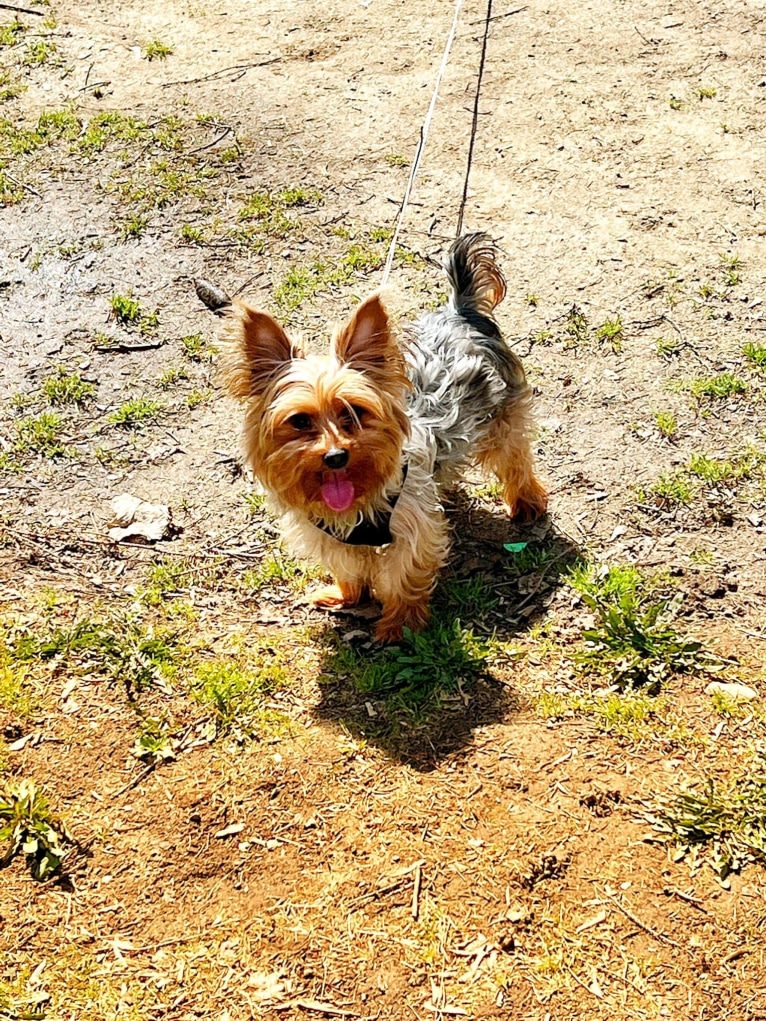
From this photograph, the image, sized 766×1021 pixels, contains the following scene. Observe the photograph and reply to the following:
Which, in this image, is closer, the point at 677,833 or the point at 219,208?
the point at 677,833

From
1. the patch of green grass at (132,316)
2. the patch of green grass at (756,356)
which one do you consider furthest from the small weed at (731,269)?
the patch of green grass at (132,316)

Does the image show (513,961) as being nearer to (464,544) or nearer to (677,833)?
(677,833)

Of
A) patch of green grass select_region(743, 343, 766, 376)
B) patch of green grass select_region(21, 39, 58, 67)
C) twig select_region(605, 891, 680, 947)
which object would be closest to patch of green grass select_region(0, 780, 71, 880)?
twig select_region(605, 891, 680, 947)

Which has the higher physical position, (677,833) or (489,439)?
(489,439)

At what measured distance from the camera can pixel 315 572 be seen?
18.8 ft

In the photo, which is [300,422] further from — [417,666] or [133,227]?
[133,227]

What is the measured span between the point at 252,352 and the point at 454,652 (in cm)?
177

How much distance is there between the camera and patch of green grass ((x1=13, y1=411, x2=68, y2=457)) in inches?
256

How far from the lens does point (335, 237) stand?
8234 millimetres

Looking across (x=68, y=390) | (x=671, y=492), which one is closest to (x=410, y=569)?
(x=671, y=492)

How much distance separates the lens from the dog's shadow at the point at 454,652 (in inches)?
183

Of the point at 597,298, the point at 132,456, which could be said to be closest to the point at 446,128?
the point at 597,298

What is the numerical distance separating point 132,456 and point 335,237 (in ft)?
9.40

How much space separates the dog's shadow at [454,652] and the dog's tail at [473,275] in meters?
1.28
